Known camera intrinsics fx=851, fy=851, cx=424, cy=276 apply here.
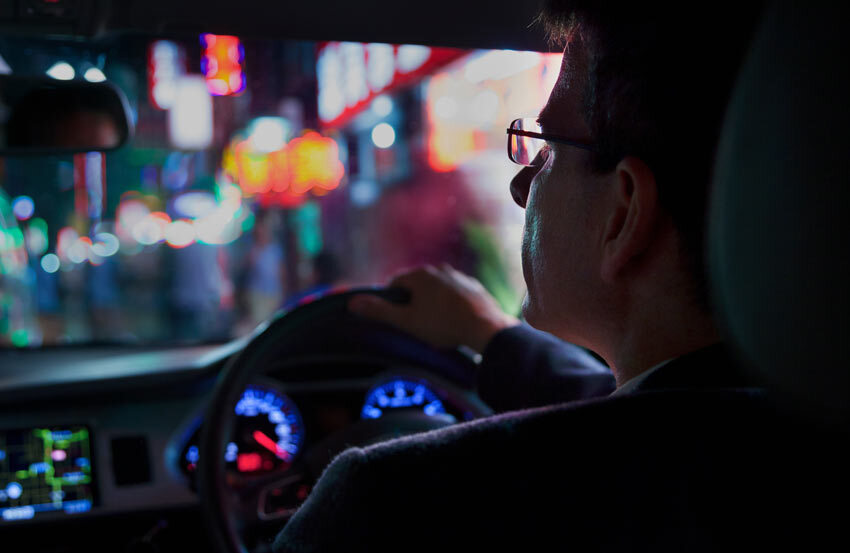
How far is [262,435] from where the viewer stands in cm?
248

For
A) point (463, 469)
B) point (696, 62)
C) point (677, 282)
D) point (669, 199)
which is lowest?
point (463, 469)

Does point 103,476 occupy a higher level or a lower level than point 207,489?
lower

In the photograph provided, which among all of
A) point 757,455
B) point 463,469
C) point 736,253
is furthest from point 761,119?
point 463,469

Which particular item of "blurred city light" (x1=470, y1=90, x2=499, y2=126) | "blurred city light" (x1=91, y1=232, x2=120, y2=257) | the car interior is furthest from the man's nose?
"blurred city light" (x1=91, y1=232, x2=120, y2=257)

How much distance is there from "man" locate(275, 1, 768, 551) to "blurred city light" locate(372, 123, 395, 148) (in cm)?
1154

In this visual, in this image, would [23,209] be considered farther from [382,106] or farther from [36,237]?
[382,106]

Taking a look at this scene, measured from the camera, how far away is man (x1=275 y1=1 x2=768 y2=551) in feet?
2.94

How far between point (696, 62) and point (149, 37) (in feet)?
5.52

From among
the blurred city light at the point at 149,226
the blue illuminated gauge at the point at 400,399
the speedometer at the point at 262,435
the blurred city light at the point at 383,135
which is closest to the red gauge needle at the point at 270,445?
the speedometer at the point at 262,435

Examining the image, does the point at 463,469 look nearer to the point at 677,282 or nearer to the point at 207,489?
the point at 677,282

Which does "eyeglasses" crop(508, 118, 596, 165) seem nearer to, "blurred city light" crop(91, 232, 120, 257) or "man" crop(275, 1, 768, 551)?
"man" crop(275, 1, 768, 551)

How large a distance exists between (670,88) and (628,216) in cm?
17

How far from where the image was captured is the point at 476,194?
827 centimetres

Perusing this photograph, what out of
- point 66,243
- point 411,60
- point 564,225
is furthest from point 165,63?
point 66,243
